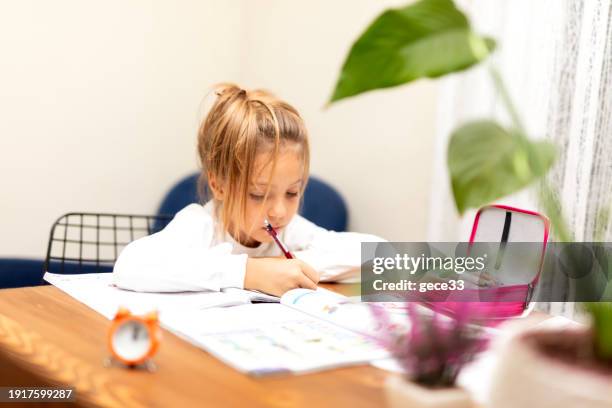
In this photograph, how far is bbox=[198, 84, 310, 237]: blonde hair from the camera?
1.48m

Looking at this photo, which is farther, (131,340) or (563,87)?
(563,87)

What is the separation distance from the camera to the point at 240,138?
4.85ft

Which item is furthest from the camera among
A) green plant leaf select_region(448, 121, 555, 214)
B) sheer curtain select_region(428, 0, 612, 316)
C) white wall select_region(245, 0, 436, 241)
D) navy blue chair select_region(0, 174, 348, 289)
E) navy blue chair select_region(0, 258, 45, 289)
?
navy blue chair select_region(0, 174, 348, 289)

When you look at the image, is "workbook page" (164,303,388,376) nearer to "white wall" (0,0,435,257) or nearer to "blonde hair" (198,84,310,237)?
"blonde hair" (198,84,310,237)

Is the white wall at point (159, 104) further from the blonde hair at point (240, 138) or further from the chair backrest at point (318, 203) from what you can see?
the blonde hair at point (240, 138)

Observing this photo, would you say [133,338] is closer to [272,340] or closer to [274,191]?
[272,340]

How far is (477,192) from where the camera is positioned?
2.05 ft

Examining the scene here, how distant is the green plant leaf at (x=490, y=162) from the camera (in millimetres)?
620

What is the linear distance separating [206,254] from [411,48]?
0.77 m

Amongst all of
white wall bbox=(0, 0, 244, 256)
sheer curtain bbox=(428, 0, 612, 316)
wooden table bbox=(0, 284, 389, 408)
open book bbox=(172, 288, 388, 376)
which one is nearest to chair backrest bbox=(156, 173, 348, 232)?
white wall bbox=(0, 0, 244, 256)

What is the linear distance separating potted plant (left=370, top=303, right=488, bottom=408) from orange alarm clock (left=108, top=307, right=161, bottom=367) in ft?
1.02

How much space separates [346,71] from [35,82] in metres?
1.93

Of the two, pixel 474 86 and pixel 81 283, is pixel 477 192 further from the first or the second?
pixel 474 86

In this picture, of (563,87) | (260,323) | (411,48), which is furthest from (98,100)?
(411,48)
